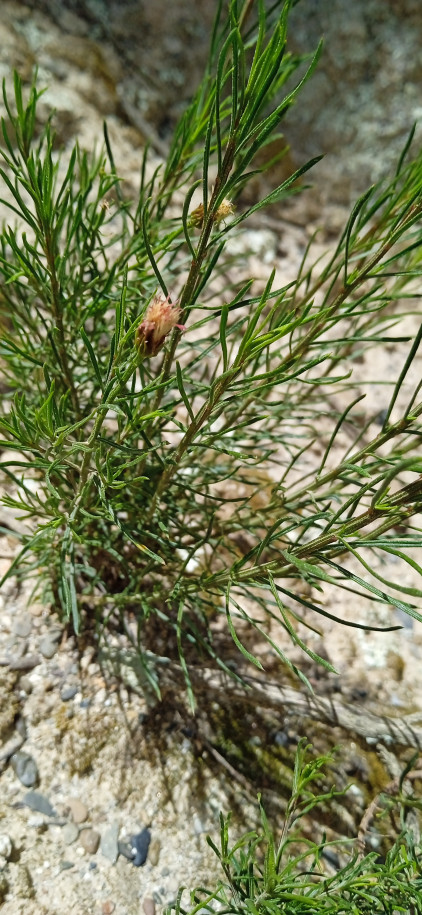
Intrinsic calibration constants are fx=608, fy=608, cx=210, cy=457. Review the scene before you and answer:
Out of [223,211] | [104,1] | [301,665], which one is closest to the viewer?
[223,211]

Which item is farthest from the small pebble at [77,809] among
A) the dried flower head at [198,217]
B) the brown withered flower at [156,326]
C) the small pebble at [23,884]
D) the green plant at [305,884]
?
the dried flower head at [198,217]

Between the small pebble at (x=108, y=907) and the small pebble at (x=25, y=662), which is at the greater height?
the small pebble at (x=25, y=662)

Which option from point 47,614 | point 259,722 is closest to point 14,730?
point 47,614

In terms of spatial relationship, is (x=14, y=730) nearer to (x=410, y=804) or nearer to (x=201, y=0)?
(x=410, y=804)

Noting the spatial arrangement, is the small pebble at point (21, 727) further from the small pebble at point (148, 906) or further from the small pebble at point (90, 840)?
the small pebble at point (148, 906)

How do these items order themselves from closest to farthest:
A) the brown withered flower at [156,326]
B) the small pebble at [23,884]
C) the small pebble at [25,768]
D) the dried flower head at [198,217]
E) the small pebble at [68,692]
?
1. the brown withered flower at [156,326]
2. the dried flower head at [198,217]
3. the small pebble at [23,884]
4. the small pebble at [25,768]
5. the small pebble at [68,692]

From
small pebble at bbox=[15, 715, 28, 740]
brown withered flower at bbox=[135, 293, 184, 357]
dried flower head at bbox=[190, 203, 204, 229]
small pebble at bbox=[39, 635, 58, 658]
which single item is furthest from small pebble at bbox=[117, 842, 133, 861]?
dried flower head at bbox=[190, 203, 204, 229]
